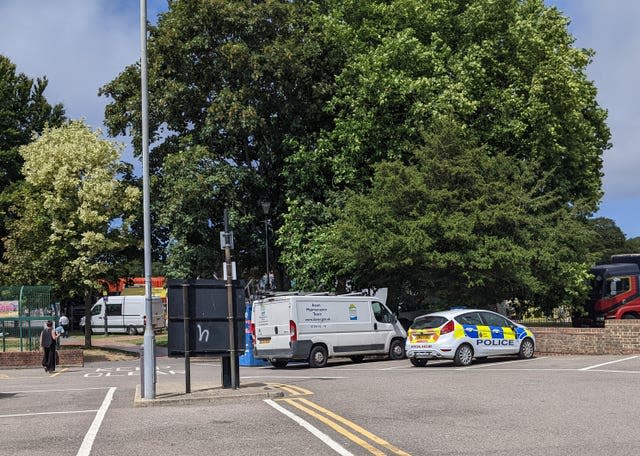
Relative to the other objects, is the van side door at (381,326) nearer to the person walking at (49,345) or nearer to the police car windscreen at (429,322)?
the police car windscreen at (429,322)

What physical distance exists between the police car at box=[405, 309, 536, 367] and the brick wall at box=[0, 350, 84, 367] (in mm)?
14336

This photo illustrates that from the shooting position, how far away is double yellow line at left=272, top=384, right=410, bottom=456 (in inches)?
346

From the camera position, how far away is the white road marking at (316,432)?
871 cm

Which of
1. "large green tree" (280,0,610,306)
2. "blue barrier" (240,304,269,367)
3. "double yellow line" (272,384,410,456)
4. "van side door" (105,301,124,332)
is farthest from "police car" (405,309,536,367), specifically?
"van side door" (105,301,124,332)

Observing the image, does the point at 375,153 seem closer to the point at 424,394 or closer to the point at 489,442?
the point at 424,394

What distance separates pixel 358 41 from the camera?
108ft

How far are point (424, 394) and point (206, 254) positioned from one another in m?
20.5

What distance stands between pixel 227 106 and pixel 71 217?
9.02 m

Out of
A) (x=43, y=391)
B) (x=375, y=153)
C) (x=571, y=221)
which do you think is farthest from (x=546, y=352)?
(x=43, y=391)

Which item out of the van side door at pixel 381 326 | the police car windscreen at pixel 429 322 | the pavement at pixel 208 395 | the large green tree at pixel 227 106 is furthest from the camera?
the large green tree at pixel 227 106

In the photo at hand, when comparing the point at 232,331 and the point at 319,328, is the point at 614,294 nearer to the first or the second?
the point at 319,328

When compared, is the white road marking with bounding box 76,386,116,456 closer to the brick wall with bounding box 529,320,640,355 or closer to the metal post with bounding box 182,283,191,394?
the metal post with bounding box 182,283,191,394

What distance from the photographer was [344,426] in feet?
34.6

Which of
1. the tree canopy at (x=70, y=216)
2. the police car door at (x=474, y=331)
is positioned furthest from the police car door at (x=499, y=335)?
the tree canopy at (x=70, y=216)
